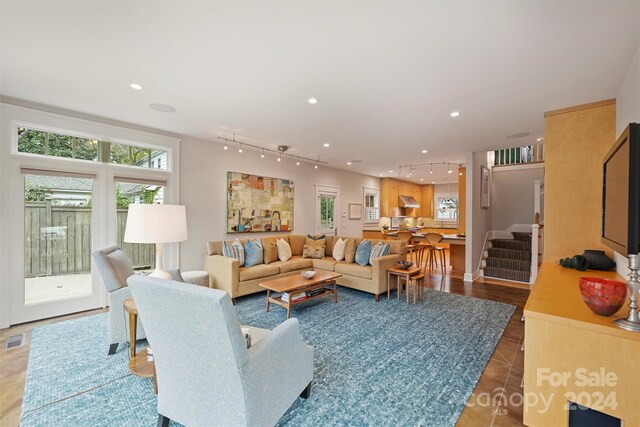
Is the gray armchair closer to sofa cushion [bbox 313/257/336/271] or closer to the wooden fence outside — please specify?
the wooden fence outside

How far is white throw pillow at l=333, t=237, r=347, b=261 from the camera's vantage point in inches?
201

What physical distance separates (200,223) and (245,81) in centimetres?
300

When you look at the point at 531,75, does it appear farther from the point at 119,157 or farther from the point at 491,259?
the point at 119,157

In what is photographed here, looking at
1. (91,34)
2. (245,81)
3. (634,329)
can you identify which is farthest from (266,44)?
(634,329)

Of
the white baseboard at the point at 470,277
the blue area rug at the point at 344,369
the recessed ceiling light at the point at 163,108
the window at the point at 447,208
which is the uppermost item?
the recessed ceiling light at the point at 163,108


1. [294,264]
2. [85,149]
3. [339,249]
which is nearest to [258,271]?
[294,264]

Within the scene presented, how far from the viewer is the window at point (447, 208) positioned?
10922 millimetres

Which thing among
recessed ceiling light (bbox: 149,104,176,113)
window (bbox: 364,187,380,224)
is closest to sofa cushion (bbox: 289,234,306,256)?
recessed ceiling light (bbox: 149,104,176,113)

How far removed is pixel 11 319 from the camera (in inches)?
126

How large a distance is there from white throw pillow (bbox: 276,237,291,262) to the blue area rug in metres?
1.49

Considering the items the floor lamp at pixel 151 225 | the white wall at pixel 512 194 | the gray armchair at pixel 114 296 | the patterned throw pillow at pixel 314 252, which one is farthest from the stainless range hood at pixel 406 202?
the gray armchair at pixel 114 296

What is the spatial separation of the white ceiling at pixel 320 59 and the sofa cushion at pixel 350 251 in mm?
2203

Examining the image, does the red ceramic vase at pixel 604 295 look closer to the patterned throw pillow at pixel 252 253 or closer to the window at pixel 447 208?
the patterned throw pillow at pixel 252 253

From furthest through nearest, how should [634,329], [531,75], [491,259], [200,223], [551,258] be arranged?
[491,259], [200,223], [551,258], [531,75], [634,329]
